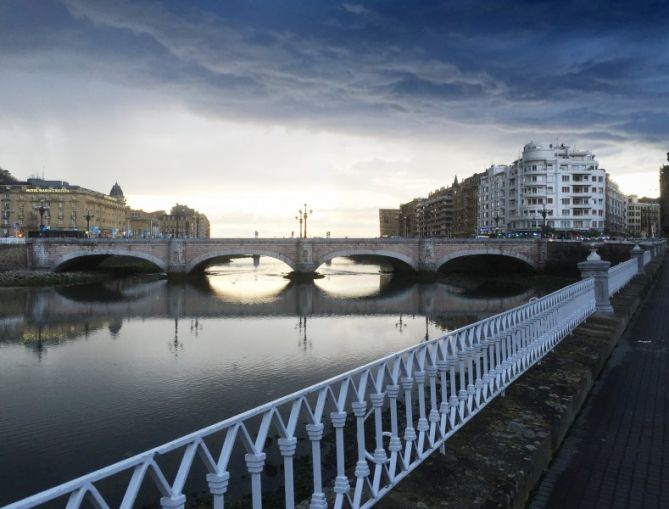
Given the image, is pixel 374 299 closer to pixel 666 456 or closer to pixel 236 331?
pixel 236 331

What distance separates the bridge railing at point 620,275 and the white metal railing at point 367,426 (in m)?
7.15

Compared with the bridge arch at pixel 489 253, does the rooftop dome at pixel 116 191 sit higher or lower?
higher

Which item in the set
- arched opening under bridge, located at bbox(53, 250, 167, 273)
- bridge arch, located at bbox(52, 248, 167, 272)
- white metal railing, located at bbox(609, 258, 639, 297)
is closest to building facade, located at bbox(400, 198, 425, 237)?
arched opening under bridge, located at bbox(53, 250, 167, 273)

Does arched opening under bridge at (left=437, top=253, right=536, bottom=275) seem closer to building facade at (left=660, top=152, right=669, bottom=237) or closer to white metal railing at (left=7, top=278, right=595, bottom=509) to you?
white metal railing at (left=7, top=278, right=595, bottom=509)

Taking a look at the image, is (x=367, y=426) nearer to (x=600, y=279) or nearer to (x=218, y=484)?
(x=218, y=484)

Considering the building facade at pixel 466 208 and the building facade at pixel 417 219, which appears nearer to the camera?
the building facade at pixel 466 208

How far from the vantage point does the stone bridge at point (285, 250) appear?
218 feet

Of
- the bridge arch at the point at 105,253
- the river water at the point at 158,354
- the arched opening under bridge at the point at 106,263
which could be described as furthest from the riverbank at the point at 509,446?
the arched opening under bridge at the point at 106,263

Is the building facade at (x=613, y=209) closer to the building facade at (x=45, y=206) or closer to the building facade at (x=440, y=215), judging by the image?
the building facade at (x=440, y=215)

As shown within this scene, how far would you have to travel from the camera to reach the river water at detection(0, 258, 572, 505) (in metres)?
13.1

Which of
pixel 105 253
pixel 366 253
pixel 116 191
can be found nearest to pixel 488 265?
pixel 366 253

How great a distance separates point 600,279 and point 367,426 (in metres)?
10.3

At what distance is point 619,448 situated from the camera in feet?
24.5

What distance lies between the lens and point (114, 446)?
12.6 meters
